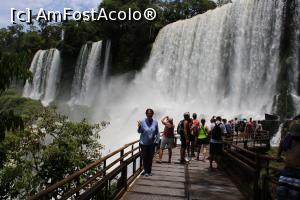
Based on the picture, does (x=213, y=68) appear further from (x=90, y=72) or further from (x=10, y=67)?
(x=10, y=67)

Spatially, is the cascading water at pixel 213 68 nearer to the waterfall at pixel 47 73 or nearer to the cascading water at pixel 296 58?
the cascading water at pixel 296 58

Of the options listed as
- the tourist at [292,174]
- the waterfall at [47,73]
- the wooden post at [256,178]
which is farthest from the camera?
the waterfall at [47,73]

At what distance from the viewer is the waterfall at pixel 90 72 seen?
5328 centimetres

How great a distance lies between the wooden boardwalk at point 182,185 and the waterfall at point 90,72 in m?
41.8

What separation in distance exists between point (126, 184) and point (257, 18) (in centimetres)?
2683

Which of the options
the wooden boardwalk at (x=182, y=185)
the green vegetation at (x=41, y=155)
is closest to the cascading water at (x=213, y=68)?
the green vegetation at (x=41, y=155)

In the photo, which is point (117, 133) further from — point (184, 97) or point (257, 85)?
point (257, 85)

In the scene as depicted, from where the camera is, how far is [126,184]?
29.0ft

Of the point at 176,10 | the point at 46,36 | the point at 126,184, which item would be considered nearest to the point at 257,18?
the point at 126,184

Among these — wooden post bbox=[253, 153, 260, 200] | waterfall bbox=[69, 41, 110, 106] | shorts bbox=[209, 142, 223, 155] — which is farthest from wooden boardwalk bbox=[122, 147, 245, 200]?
waterfall bbox=[69, 41, 110, 106]

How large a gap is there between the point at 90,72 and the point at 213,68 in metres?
20.6

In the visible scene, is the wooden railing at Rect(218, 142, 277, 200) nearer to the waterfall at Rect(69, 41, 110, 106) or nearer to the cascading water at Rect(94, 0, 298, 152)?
the cascading water at Rect(94, 0, 298, 152)

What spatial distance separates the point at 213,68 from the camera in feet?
123

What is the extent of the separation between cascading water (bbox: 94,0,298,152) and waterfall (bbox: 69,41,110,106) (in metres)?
6.87
